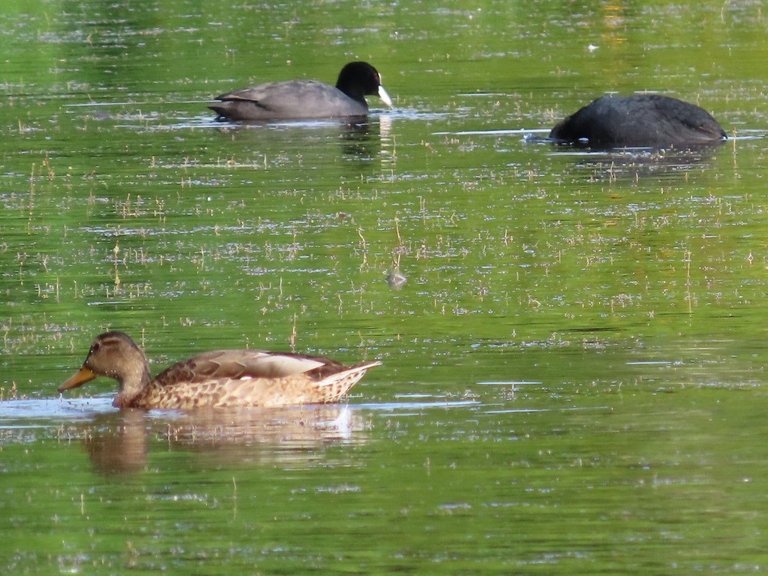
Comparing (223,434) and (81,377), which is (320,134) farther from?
(223,434)

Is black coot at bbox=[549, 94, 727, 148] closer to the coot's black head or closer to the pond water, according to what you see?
the pond water

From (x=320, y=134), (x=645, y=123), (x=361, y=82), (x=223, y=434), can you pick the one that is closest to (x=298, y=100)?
(x=361, y=82)

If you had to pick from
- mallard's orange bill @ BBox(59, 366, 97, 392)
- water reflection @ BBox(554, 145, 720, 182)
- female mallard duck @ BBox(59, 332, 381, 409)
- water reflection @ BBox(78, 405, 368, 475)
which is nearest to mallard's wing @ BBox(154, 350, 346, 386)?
female mallard duck @ BBox(59, 332, 381, 409)

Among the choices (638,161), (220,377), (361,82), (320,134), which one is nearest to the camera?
(220,377)

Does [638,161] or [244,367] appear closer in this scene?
[244,367]

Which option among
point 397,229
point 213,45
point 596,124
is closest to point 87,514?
point 397,229

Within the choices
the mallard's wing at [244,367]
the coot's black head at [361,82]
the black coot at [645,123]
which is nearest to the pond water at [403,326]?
the mallard's wing at [244,367]

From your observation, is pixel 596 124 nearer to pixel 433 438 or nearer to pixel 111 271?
pixel 111 271

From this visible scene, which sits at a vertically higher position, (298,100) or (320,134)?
(298,100)

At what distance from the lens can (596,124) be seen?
22.5 meters

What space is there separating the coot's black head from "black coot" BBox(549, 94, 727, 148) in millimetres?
4468

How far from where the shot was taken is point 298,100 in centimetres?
2616

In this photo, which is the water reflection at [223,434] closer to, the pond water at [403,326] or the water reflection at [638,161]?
the pond water at [403,326]

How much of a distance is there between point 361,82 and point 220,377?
16.2 meters
